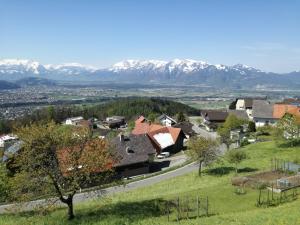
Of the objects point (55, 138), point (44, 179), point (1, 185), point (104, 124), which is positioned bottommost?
point (104, 124)

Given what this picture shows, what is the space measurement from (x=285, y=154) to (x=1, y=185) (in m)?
41.3

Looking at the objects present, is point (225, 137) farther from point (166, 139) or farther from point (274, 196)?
point (274, 196)

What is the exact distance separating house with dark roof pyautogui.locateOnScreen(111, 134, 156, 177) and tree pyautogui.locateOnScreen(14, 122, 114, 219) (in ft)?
108

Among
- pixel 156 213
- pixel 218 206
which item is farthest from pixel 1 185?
pixel 218 206

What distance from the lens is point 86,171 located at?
33.0m

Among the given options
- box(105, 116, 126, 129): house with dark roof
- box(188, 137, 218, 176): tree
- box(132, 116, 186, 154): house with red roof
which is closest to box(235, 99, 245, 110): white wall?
box(105, 116, 126, 129): house with dark roof

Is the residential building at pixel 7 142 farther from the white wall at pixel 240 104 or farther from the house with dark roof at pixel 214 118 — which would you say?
the white wall at pixel 240 104

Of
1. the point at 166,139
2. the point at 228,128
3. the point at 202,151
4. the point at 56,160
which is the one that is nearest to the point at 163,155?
the point at 166,139

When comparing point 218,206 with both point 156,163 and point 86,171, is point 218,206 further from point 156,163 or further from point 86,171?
point 156,163

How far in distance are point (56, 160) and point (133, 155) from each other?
41158mm

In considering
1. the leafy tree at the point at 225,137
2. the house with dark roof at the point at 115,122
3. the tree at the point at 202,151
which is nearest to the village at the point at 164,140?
the leafy tree at the point at 225,137

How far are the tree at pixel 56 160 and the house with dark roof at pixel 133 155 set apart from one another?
3287cm

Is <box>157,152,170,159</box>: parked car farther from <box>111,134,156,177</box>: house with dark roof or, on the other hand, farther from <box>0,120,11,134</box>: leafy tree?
<box>0,120,11,134</box>: leafy tree

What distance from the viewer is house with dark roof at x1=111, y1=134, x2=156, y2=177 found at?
230 ft
